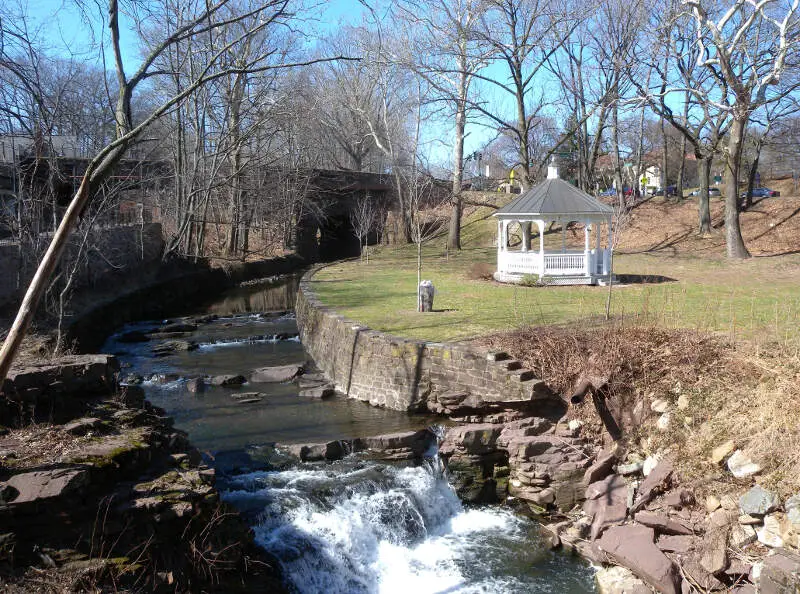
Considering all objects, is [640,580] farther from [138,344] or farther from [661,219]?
[661,219]

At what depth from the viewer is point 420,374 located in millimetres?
13164

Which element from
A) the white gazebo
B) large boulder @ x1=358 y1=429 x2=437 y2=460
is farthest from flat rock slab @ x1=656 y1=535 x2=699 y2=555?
the white gazebo

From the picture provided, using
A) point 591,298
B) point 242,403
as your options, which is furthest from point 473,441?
point 591,298

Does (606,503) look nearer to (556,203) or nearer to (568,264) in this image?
(568,264)

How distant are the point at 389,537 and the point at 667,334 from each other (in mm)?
5396

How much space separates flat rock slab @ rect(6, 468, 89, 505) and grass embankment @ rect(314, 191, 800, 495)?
720 centimetres

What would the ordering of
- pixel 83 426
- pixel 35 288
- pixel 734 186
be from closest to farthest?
pixel 35 288
pixel 83 426
pixel 734 186

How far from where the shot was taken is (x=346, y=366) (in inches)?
586

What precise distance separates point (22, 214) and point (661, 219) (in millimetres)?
28858

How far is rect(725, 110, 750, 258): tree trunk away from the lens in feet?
77.2

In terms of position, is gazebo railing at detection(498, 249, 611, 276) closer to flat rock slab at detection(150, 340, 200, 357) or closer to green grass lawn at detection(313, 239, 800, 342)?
green grass lawn at detection(313, 239, 800, 342)

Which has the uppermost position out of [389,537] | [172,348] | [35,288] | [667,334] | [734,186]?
[734,186]

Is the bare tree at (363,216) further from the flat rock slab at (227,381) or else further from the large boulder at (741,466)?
the large boulder at (741,466)

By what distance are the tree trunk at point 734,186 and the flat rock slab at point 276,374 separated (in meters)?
16.3
